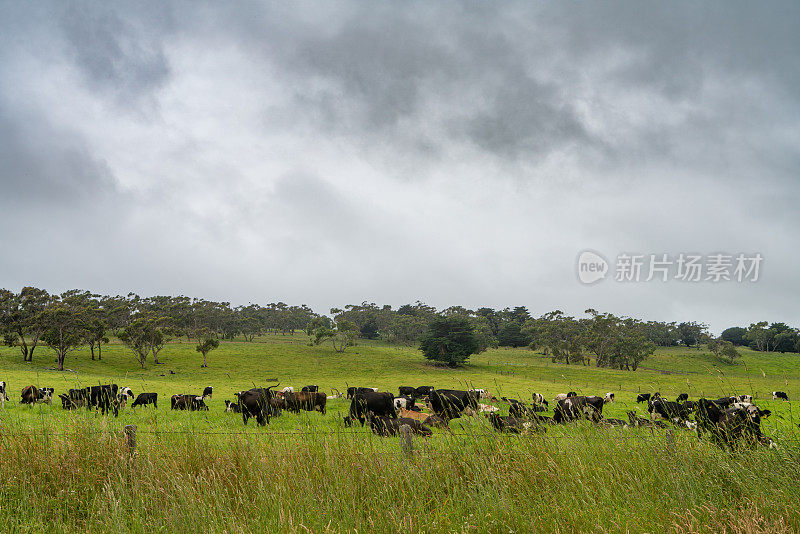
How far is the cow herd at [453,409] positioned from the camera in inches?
296

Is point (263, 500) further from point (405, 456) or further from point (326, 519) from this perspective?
point (405, 456)

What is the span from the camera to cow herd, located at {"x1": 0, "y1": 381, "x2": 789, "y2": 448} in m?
7.52

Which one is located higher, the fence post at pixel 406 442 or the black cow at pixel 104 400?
the fence post at pixel 406 442

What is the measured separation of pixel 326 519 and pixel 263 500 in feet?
2.56

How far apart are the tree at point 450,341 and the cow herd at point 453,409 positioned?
131 ft

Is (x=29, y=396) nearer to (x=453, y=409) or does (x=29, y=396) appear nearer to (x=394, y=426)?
(x=394, y=426)

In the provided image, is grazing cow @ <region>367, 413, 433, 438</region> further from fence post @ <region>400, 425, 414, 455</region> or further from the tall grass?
the tall grass

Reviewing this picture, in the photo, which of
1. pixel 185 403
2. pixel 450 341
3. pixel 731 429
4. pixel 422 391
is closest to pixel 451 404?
pixel 731 429

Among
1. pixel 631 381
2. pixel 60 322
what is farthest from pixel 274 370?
pixel 631 381

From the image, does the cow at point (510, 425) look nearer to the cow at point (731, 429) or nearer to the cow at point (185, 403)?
the cow at point (731, 429)

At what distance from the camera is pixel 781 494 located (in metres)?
4.67

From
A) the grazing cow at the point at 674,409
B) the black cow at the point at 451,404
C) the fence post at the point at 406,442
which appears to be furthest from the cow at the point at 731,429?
the fence post at the point at 406,442

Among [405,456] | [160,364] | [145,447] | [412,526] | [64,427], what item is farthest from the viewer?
[160,364]

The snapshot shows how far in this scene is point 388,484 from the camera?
5.28 m
